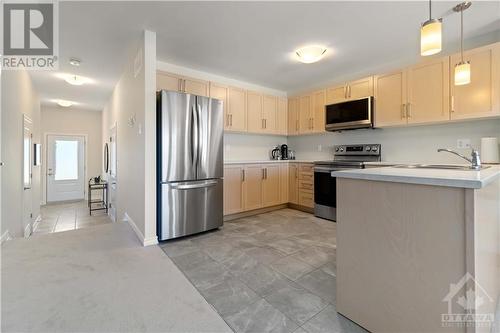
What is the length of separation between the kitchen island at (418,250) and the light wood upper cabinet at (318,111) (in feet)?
9.70

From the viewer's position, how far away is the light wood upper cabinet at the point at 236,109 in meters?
4.16

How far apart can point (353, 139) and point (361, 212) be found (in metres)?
3.08

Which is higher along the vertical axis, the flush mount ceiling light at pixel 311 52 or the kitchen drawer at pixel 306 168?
the flush mount ceiling light at pixel 311 52

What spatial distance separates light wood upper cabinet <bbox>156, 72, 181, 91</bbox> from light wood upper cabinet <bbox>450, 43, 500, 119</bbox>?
3.65 metres

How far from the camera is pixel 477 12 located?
239 cm

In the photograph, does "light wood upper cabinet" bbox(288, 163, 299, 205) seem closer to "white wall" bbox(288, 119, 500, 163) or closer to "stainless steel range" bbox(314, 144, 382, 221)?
"stainless steel range" bbox(314, 144, 382, 221)

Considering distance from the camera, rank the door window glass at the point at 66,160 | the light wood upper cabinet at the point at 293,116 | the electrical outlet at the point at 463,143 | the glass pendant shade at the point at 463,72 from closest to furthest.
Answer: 1. the glass pendant shade at the point at 463,72
2. the electrical outlet at the point at 463,143
3. the light wood upper cabinet at the point at 293,116
4. the door window glass at the point at 66,160

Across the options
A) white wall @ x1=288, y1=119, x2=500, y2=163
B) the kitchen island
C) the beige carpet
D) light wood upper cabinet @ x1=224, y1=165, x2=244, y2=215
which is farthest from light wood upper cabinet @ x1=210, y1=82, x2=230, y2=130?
the kitchen island

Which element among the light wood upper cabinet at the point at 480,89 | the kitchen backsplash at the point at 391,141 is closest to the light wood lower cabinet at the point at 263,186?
the kitchen backsplash at the point at 391,141

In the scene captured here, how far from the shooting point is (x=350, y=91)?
3869 mm

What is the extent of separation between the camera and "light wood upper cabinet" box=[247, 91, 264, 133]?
14.6ft

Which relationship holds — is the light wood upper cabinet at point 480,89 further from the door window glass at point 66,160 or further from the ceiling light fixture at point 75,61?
the door window glass at point 66,160

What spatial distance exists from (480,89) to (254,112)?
3155 millimetres

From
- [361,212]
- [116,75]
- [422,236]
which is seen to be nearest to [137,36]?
[116,75]
